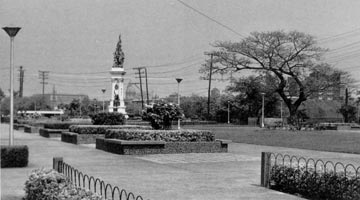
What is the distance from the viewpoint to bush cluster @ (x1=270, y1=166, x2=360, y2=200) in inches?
360

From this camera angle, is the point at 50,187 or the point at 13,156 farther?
the point at 13,156

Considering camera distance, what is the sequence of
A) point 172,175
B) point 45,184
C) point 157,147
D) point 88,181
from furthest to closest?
point 157,147
point 172,175
point 88,181
point 45,184

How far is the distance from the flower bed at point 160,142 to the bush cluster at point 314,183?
30.8 ft

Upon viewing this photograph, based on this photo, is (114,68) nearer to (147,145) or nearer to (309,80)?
(309,80)

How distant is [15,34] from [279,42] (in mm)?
42221

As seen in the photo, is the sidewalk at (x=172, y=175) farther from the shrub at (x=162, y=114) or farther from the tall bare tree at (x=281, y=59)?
the tall bare tree at (x=281, y=59)

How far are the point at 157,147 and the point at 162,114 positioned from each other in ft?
9.33

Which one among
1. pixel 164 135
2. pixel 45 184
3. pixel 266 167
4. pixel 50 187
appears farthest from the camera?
pixel 164 135

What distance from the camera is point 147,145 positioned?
65.7 feet

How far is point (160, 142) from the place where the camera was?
20.3 meters

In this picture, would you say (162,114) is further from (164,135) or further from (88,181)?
(88,181)

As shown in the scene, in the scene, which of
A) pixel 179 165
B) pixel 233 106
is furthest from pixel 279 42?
pixel 179 165

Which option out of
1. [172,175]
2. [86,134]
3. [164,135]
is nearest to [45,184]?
[172,175]

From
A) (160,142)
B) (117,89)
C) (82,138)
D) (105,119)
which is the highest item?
(117,89)
